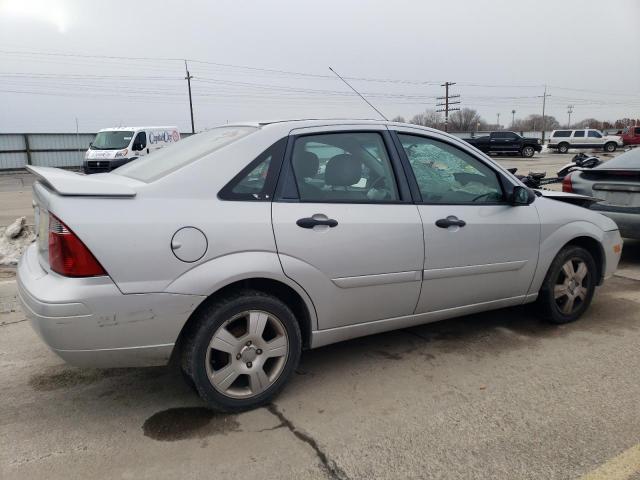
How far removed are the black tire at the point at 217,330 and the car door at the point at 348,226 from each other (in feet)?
0.64

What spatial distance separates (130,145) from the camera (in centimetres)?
2066

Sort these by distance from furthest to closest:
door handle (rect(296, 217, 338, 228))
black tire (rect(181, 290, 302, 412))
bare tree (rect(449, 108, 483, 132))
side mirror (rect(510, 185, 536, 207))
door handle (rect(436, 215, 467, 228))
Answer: bare tree (rect(449, 108, 483, 132)) → side mirror (rect(510, 185, 536, 207)) → door handle (rect(436, 215, 467, 228)) → door handle (rect(296, 217, 338, 228)) → black tire (rect(181, 290, 302, 412))

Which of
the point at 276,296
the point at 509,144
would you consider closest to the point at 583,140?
the point at 509,144

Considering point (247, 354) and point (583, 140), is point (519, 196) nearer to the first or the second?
point (247, 354)

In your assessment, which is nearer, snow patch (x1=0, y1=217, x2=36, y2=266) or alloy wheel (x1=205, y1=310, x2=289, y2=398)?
alloy wheel (x1=205, y1=310, x2=289, y2=398)

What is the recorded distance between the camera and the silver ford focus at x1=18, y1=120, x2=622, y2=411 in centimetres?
250

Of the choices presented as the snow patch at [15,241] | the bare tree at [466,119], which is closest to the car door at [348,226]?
the snow patch at [15,241]

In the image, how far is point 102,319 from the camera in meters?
2.47

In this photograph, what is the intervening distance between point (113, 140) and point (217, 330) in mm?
20622

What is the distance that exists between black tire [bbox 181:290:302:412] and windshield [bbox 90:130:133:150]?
19853 mm

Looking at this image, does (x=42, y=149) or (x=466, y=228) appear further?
(x=42, y=149)

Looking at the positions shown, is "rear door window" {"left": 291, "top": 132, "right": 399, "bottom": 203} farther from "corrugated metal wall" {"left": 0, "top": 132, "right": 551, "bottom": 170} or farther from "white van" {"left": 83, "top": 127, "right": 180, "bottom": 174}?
"corrugated metal wall" {"left": 0, "top": 132, "right": 551, "bottom": 170}

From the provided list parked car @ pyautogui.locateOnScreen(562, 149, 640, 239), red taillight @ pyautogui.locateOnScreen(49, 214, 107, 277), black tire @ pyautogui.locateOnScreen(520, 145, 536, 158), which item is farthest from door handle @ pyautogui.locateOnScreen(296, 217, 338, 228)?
black tire @ pyautogui.locateOnScreen(520, 145, 536, 158)

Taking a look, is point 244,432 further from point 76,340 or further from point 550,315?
point 550,315
